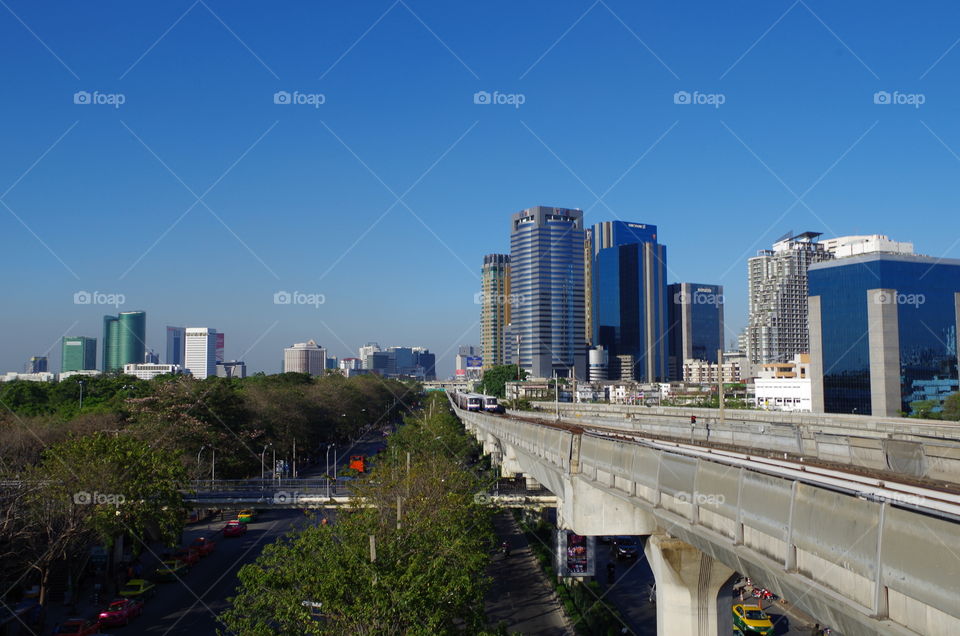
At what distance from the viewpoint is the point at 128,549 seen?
3591 cm

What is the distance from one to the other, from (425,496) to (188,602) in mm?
10686

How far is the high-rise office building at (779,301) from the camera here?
177375mm

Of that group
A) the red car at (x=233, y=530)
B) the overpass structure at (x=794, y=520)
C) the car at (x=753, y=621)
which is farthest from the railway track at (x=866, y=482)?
the red car at (x=233, y=530)

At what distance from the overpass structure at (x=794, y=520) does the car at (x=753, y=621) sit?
306 inches

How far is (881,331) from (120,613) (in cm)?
7491

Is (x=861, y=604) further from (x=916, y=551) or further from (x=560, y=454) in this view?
(x=560, y=454)

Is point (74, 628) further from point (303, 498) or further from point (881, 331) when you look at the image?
point (881, 331)

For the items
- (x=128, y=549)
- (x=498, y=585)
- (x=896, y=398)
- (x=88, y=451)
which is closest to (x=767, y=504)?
(x=498, y=585)

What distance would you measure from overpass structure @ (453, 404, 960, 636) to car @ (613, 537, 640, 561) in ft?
56.4

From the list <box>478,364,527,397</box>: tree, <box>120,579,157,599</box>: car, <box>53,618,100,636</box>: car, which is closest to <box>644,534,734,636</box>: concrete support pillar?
<box>53,618,100,636</box>: car

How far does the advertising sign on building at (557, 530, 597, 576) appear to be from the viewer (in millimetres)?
28016

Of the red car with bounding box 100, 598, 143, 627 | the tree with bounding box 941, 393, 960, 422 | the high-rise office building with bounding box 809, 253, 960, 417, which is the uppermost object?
the high-rise office building with bounding box 809, 253, 960, 417

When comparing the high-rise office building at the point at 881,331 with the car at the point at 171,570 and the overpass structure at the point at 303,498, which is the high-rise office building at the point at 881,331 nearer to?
the overpass structure at the point at 303,498

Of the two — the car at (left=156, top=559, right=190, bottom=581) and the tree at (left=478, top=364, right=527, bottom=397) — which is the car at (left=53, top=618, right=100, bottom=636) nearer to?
the car at (left=156, top=559, right=190, bottom=581)
